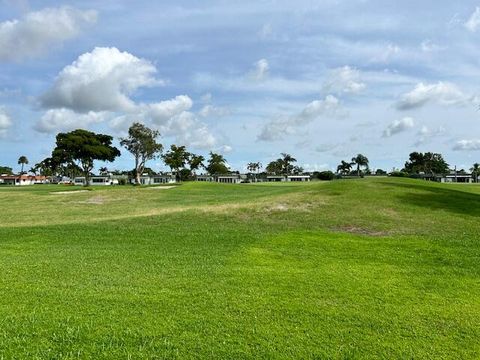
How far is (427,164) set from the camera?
5561 inches

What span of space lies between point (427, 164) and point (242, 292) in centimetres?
14625

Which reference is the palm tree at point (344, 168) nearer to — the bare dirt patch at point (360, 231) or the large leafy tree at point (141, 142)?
the large leafy tree at point (141, 142)

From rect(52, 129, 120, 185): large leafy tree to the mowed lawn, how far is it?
61.2 m

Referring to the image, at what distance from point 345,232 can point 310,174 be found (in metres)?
140

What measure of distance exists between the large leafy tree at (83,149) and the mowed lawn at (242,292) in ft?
201

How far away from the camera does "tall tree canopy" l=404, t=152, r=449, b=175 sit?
458 ft

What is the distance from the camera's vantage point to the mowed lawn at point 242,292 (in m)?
5.34

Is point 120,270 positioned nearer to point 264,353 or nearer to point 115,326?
point 115,326

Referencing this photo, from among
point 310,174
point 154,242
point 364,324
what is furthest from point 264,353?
point 310,174

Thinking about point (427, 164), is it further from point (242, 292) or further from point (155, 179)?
point (242, 292)

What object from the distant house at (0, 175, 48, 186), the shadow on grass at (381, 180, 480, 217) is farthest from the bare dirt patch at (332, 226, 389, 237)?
the distant house at (0, 175, 48, 186)


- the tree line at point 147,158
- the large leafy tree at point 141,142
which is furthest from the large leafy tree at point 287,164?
the large leafy tree at point 141,142

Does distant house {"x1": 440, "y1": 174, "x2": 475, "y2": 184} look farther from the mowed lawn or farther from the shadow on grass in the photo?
the mowed lawn

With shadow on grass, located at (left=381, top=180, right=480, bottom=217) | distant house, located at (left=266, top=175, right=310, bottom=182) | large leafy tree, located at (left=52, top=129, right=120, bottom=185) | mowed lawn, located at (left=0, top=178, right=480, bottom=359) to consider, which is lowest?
mowed lawn, located at (left=0, top=178, right=480, bottom=359)
